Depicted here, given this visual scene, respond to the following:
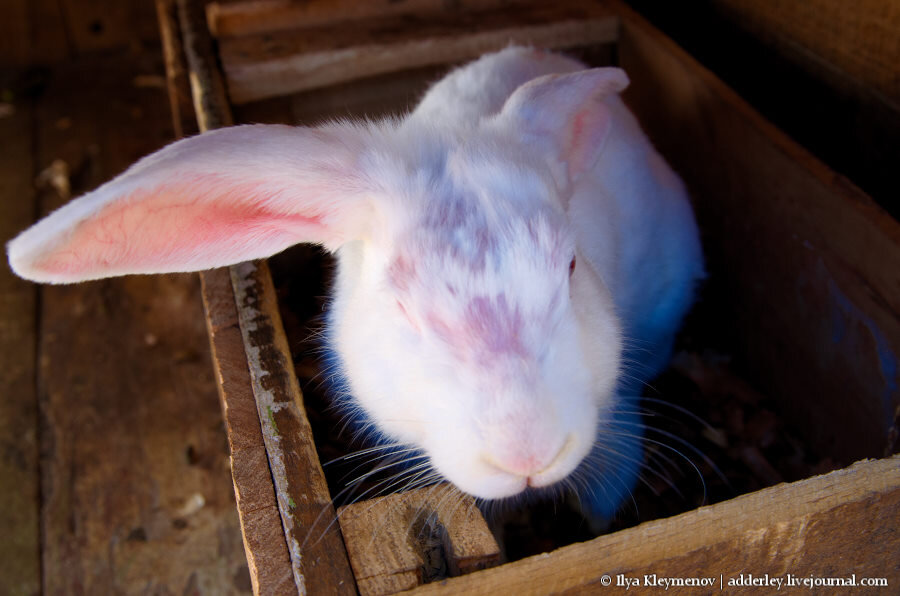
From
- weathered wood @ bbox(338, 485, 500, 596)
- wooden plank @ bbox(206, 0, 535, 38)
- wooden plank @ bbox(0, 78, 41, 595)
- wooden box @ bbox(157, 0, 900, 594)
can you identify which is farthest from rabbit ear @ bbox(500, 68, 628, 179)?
wooden plank @ bbox(0, 78, 41, 595)

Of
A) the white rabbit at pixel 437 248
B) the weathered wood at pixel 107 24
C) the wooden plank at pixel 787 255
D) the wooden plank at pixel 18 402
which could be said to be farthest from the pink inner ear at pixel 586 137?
the weathered wood at pixel 107 24

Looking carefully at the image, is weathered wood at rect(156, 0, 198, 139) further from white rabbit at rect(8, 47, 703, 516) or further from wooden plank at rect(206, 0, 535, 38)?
white rabbit at rect(8, 47, 703, 516)

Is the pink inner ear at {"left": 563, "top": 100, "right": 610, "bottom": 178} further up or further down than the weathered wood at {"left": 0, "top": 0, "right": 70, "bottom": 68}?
further up

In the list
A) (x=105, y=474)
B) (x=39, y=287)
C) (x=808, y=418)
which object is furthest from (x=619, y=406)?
(x=39, y=287)

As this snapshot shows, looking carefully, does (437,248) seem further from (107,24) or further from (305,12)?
(107,24)

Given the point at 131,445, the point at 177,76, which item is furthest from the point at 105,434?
the point at 177,76
